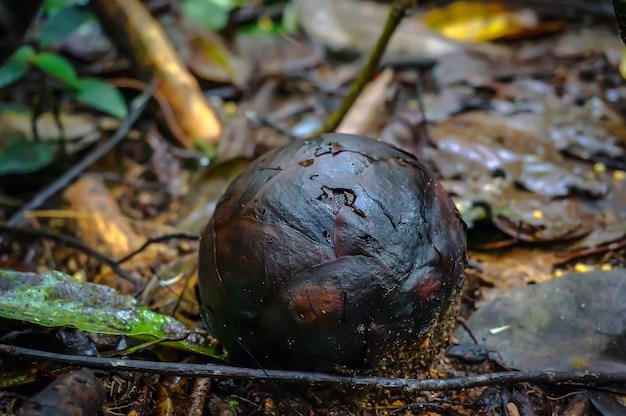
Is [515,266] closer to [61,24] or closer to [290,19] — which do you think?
[61,24]

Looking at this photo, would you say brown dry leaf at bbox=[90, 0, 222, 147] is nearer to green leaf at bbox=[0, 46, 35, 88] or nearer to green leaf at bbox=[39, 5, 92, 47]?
green leaf at bbox=[39, 5, 92, 47]

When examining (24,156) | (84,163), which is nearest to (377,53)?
(84,163)

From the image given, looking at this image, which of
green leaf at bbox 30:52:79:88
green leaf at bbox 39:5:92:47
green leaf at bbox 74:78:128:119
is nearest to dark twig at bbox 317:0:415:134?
green leaf at bbox 74:78:128:119

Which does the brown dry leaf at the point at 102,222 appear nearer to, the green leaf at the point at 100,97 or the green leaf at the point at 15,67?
the green leaf at the point at 100,97

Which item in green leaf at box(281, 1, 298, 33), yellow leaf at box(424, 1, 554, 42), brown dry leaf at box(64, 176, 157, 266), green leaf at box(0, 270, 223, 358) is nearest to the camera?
green leaf at box(0, 270, 223, 358)

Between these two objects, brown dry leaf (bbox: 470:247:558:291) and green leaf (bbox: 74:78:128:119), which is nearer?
brown dry leaf (bbox: 470:247:558:291)

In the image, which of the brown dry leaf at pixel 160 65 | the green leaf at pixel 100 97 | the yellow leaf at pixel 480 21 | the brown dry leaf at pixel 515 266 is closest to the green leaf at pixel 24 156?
the green leaf at pixel 100 97
